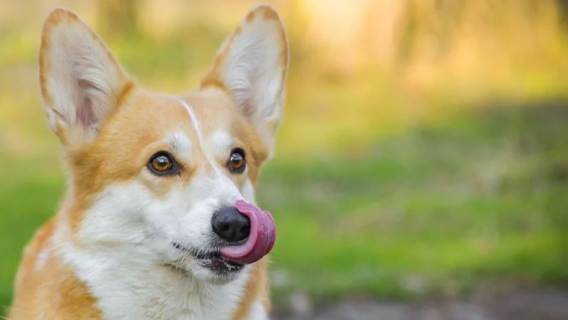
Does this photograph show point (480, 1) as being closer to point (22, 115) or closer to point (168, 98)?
point (168, 98)

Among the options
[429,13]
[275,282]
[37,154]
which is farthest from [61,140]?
[37,154]

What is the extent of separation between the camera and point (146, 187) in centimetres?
414

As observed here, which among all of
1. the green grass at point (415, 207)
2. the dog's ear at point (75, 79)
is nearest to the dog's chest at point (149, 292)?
the dog's ear at point (75, 79)

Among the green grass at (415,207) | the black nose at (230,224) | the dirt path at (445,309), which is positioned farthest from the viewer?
the green grass at (415,207)

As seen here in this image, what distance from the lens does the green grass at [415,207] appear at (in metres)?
7.84

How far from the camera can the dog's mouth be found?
13.0 ft

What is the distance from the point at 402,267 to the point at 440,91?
181 inches

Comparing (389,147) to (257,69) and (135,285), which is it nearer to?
(257,69)

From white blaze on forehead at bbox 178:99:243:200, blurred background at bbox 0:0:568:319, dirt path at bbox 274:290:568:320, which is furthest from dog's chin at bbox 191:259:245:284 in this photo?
dirt path at bbox 274:290:568:320

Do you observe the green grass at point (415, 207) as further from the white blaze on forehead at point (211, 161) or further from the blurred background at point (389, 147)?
the white blaze on forehead at point (211, 161)

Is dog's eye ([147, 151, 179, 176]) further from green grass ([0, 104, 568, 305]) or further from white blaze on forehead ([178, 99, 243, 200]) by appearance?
green grass ([0, 104, 568, 305])

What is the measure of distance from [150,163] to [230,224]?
50 centimetres

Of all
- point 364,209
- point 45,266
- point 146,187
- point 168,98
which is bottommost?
point 45,266

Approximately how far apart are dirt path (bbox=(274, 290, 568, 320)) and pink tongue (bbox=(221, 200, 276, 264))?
119 inches
